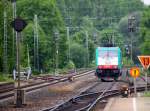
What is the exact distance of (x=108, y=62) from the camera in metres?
55.0

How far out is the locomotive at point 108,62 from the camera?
5462 centimetres

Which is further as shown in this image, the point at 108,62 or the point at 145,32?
the point at 145,32

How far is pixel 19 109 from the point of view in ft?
78.6

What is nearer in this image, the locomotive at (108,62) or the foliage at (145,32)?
the locomotive at (108,62)

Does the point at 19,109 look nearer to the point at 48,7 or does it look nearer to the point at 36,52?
the point at 36,52

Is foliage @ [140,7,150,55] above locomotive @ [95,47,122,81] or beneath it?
above

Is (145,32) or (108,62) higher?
(145,32)

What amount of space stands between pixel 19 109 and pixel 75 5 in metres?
169

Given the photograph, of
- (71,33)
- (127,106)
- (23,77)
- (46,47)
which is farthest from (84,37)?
(127,106)

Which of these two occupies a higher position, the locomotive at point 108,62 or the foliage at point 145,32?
the foliage at point 145,32

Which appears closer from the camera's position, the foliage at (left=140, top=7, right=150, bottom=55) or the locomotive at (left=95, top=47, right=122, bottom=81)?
the locomotive at (left=95, top=47, right=122, bottom=81)

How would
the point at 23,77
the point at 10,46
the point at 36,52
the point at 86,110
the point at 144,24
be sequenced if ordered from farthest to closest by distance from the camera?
the point at 144,24, the point at 36,52, the point at 10,46, the point at 23,77, the point at 86,110

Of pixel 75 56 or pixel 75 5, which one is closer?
pixel 75 56

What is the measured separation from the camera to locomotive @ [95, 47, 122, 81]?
179 ft
